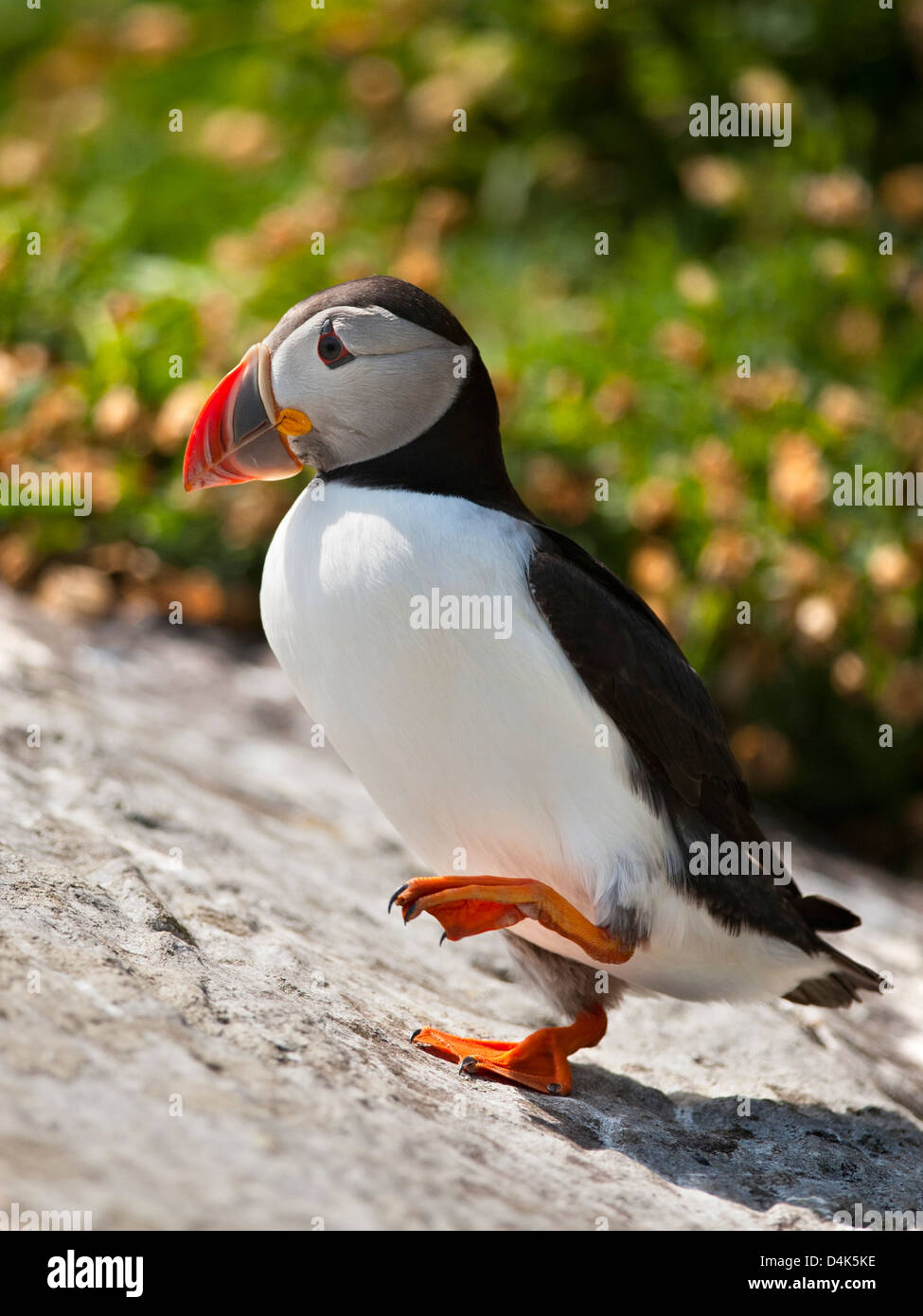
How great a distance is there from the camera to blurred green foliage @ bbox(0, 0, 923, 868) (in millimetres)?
6418

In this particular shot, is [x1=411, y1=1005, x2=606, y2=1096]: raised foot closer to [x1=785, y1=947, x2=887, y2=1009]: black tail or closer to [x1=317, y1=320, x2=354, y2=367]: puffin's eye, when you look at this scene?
[x1=785, y1=947, x2=887, y2=1009]: black tail

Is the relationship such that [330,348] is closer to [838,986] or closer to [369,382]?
[369,382]

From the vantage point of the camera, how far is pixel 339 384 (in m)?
3.35

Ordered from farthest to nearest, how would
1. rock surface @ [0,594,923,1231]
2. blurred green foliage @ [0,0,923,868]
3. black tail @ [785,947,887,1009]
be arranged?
blurred green foliage @ [0,0,923,868] → black tail @ [785,947,887,1009] → rock surface @ [0,594,923,1231]

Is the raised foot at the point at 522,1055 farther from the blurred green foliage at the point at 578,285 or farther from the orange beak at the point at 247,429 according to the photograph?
the blurred green foliage at the point at 578,285

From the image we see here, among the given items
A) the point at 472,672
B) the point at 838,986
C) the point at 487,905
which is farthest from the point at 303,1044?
→ the point at 838,986

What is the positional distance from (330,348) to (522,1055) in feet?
6.01

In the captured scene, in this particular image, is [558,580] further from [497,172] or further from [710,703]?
[497,172]

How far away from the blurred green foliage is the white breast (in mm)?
3050

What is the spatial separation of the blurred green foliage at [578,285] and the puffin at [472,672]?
9.40 feet

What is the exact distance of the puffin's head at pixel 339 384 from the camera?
11.0ft

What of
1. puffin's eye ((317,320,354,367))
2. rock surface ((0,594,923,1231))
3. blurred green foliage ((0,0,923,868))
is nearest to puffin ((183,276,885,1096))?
puffin's eye ((317,320,354,367))
